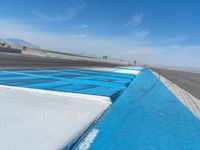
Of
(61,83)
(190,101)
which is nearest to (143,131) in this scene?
(190,101)

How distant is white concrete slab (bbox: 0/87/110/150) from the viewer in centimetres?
261

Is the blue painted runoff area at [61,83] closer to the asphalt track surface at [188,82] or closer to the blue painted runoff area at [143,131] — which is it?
the blue painted runoff area at [143,131]

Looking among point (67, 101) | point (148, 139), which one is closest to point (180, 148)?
point (148, 139)

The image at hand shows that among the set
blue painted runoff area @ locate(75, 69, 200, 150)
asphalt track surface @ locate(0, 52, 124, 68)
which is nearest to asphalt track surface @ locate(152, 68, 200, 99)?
blue painted runoff area @ locate(75, 69, 200, 150)

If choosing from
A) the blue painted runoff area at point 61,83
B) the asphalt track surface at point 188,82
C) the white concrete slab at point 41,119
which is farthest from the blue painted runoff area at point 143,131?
the asphalt track surface at point 188,82

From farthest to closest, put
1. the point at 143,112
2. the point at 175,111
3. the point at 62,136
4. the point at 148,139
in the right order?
the point at 175,111
the point at 143,112
the point at 148,139
the point at 62,136

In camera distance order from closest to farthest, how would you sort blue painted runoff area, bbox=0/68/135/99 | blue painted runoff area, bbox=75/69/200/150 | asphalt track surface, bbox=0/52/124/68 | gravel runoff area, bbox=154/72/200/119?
1. blue painted runoff area, bbox=75/69/200/150
2. gravel runoff area, bbox=154/72/200/119
3. blue painted runoff area, bbox=0/68/135/99
4. asphalt track surface, bbox=0/52/124/68

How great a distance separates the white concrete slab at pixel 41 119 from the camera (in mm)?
2608

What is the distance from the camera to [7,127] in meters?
2.99

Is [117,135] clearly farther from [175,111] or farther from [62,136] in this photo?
[175,111]

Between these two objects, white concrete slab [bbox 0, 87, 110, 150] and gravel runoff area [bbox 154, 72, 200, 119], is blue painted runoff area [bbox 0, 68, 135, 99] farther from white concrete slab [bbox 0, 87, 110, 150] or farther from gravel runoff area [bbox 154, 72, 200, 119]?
gravel runoff area [bbox 154, 72, 200, 119]

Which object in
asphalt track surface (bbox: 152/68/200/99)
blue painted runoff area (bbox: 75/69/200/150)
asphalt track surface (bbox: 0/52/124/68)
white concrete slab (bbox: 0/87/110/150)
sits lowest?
asphalt track surface (bbox: 152/68/200/99)

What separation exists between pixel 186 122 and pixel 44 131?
118 inches

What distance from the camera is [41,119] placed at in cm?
349
